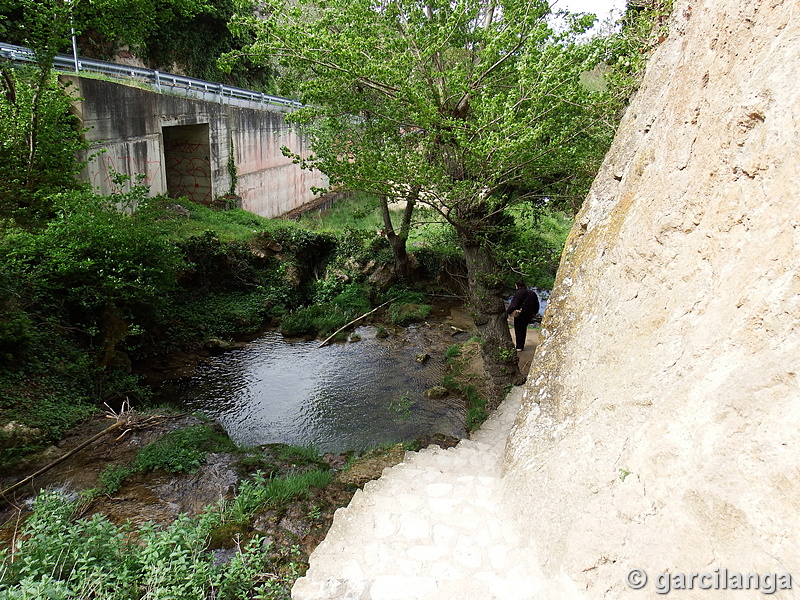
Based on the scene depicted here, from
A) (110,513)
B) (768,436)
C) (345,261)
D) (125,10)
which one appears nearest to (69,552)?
(110,513)

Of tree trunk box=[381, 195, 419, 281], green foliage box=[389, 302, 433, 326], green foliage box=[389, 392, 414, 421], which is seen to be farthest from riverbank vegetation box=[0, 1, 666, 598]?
tree trunk box=[381, 195, 419, 281]

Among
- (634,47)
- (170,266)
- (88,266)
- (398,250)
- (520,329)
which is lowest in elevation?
(520,329)

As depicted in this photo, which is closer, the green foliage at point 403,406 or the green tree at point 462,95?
the green tree at point 462,95

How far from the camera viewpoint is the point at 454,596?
3025 mm

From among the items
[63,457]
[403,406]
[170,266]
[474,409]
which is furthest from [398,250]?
[63,457]

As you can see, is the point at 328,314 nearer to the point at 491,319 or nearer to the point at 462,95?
the point at 491,319

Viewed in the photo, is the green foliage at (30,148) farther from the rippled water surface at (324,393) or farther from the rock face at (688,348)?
the rock face at (688,348)

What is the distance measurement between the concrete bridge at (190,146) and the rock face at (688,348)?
895 cm

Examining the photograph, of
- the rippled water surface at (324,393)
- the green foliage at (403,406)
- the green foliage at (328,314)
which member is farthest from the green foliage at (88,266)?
the green foliage at (403,406)

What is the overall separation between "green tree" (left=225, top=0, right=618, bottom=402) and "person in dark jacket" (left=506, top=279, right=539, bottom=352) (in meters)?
1.59

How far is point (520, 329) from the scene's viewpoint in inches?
387

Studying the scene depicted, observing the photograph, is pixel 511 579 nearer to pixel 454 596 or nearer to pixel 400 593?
pixel 454 596

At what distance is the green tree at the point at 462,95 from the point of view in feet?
19.3

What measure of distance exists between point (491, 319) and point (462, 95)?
3.32 meters
